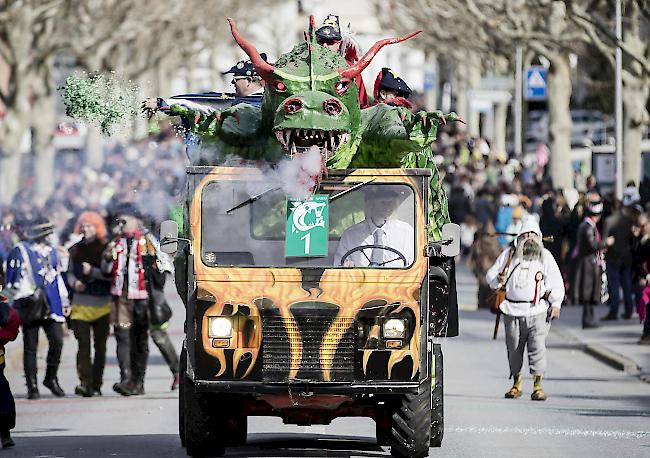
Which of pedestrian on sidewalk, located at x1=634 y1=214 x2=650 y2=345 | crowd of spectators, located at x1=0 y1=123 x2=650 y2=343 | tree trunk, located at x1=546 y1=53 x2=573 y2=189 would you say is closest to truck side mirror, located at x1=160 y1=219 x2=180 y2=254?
crowd of spectators, located at x1=0 y1=123 x2=650 y2=343

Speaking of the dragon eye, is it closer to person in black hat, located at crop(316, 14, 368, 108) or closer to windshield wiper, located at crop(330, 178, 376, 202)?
windshield wiper, located at crop(330, 178, 376, 202)

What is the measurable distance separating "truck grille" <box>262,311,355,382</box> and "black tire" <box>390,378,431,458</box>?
579 mm

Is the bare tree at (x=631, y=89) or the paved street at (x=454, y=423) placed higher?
the bare tree at (x=631, y=89)

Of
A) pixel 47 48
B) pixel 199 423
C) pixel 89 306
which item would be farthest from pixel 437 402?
pixel 47 48

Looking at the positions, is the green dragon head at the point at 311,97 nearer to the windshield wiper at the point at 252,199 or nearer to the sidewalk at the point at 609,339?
the windshield wiper at the point at 252,199

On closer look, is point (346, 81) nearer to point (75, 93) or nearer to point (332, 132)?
point (332, 132)

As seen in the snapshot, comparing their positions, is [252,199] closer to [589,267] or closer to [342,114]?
[342,114]

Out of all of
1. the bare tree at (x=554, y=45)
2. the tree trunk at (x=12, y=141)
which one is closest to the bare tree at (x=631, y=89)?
the bare tree at (x=554, y=45)

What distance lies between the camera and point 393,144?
1234cm

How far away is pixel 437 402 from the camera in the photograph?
42.6ft

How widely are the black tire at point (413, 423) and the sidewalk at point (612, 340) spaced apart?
7831mm

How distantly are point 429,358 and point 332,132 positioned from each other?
1.60 meters

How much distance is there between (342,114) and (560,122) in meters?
31.7

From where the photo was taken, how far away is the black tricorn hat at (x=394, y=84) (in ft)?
48.6
